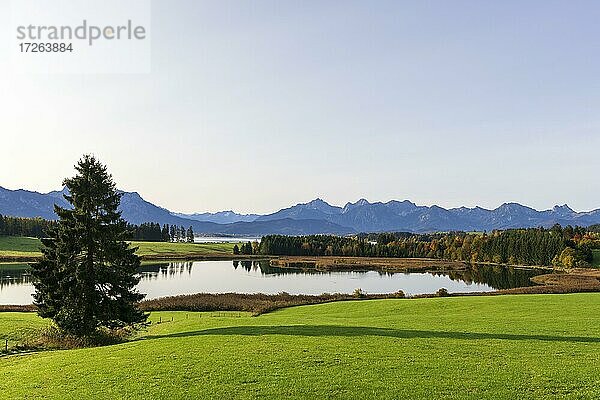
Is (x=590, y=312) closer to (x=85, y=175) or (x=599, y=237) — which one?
(x=85, y=175)

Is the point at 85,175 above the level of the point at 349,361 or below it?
above

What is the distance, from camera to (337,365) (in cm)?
2066

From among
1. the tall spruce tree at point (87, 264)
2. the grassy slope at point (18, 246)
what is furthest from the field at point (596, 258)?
the grassy slope at point (18, 246)

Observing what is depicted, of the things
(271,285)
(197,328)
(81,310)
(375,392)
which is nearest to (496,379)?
(375,392)

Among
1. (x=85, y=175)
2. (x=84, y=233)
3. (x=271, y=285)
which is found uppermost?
(x=85, y=175)

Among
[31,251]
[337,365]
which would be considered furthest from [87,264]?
[31,251]

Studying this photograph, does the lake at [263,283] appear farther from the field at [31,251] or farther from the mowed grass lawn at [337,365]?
the mowed grass lawn at [337,365]

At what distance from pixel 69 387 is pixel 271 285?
79151mm

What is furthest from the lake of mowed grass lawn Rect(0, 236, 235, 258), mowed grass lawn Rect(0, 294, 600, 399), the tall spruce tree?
mowed grass lawn Rect(0, 294, 600, 399)

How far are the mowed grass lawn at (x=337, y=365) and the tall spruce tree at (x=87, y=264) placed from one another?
5771 millimetres

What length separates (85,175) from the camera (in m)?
34.4

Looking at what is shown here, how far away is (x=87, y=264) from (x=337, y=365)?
20457 millimetres

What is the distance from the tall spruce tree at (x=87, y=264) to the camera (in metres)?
33.4

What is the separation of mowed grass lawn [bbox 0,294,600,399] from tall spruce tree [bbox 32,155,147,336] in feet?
18.9
